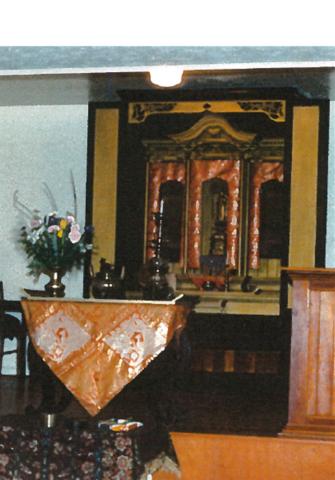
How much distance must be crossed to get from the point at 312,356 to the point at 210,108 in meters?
3.39

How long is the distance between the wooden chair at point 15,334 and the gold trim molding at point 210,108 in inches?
73.8

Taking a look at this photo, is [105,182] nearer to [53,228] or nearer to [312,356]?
[53,228]

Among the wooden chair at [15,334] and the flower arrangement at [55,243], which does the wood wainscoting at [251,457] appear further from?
the wooden chair at [15,334]

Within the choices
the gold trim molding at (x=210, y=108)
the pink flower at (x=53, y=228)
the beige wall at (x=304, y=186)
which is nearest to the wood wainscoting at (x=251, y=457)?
the pink flower at (x=53, y=228)

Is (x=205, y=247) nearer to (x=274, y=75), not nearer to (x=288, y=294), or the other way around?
(x=288, y=294)

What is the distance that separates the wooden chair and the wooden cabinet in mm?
3062

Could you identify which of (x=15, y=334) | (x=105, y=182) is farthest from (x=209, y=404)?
(x=105, y=182)

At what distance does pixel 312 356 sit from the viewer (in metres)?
4.64

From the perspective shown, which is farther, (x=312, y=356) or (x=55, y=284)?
(x=55, y=284)

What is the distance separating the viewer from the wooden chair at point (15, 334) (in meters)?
7.09

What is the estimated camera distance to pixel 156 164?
7.75m

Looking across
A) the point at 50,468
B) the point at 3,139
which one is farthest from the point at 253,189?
the point at 50,468
